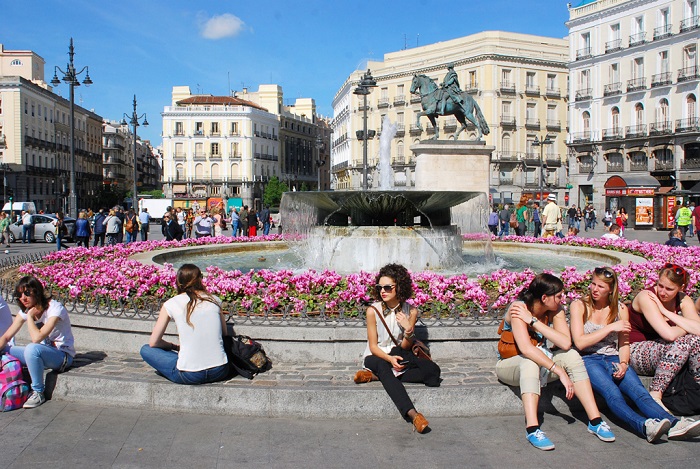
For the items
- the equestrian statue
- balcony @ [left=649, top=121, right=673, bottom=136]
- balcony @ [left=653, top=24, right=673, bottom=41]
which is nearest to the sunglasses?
the equestrian statue

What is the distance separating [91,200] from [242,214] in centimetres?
7097

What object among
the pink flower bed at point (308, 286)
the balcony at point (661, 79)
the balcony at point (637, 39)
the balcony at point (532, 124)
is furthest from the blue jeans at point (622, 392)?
the balcony at point (532, 124)

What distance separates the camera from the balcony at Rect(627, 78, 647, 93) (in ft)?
166

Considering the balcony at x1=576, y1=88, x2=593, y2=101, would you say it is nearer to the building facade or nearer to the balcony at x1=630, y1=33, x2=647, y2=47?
the building facade

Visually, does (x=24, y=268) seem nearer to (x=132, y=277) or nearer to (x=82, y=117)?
(x=132, y=277)

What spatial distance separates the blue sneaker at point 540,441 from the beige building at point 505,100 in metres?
62.6

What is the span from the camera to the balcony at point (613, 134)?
2077 inches

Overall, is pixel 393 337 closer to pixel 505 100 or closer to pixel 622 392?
pixel 622 392

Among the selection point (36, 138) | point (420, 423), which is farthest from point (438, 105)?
point (36, 138)

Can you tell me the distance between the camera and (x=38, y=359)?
5.76 metres

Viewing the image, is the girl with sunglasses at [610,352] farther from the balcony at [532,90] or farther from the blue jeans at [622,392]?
the balcony at [532,90]

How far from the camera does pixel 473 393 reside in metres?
5.55

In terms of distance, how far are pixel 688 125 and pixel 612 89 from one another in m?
7.61

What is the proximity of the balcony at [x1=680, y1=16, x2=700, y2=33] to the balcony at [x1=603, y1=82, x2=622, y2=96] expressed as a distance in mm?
6567
